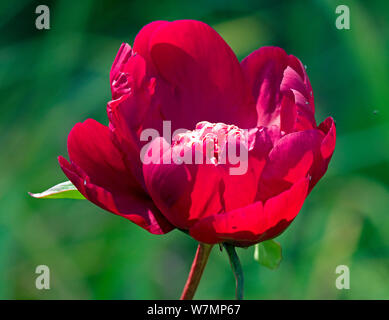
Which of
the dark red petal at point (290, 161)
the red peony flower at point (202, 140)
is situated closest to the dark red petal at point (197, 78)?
the red peony flower at point (202, 140)

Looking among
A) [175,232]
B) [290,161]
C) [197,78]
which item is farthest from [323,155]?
[175,232]

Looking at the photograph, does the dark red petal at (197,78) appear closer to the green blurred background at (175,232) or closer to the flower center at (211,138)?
the flower center at (211,138)

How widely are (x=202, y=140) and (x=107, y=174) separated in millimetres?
83

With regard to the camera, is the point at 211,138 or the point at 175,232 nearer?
the point at 211,138

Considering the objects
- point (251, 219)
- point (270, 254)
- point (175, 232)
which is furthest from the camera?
point (175, 232)

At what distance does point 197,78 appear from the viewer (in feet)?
1.78

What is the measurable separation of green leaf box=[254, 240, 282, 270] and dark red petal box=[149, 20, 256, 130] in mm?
106

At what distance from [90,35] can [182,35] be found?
64cm

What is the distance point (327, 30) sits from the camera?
3.67ft

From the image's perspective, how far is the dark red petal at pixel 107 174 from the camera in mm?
438

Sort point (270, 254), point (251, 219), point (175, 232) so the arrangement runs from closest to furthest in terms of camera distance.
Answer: point (251, 219) < point (270, 254) < point (175, 232)

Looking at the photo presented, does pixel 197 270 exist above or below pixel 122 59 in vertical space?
below

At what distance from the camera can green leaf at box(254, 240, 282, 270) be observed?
0.52 meters

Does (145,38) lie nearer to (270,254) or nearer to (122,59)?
(122,59)
